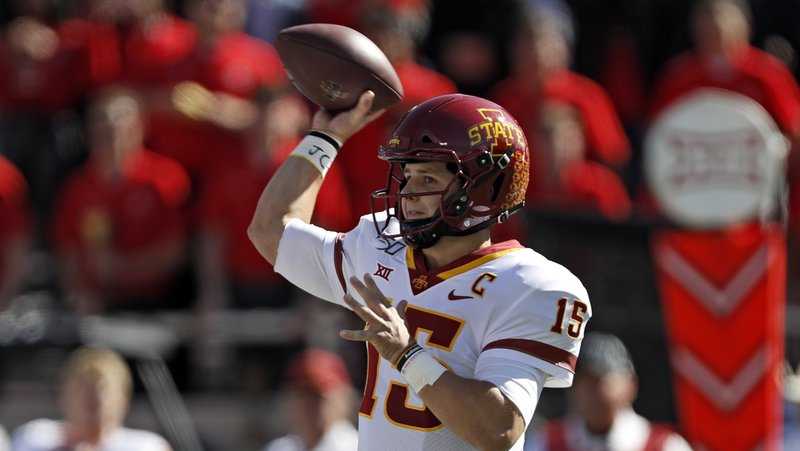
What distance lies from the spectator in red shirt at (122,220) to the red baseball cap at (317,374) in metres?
1.25

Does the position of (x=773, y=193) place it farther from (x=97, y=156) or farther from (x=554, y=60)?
(x=97, y=156)

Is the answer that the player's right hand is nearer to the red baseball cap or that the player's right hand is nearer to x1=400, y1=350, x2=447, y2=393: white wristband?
x1=400, y1=350, x2=447, y2=393: white wristband

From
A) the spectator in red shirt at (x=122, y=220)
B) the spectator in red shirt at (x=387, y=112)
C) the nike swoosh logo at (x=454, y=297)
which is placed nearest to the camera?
the nike swoosh logo at (x=454, y=297)

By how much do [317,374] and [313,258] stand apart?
127 inches

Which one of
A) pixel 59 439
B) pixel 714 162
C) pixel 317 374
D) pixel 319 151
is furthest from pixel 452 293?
pixel 59 439

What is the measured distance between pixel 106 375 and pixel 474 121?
3693mm

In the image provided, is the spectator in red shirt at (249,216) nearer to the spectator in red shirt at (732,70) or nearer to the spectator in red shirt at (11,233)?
the spectator in red shirt at (11,233)

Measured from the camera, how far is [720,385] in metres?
6.87

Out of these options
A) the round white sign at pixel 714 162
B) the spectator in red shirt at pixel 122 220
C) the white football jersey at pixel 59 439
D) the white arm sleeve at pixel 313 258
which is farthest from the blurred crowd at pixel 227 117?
the white arm sleeve at pixel 313 258

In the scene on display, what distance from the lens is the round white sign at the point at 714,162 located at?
660 cm

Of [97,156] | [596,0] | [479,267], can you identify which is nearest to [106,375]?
[97,156]

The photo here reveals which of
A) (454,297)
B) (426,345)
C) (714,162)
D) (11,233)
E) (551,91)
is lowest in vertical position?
(11,233)

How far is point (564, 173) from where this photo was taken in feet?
27.9

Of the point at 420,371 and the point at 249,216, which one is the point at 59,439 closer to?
the point at 249,216
